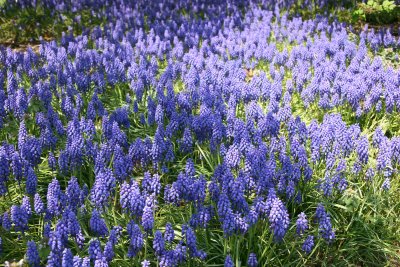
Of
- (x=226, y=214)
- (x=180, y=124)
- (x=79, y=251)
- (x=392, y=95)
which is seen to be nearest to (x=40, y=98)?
(x=180, y=124)

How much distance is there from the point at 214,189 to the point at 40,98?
3382 millimetres

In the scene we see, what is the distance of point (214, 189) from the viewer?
395 centimetres

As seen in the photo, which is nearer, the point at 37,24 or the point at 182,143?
the point at 182,143

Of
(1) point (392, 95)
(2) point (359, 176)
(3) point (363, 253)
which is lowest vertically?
(3) point (363, 253)

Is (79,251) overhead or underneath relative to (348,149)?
underneath

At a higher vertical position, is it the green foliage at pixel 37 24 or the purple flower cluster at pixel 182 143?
the purple flower cluster at pixel 182 143

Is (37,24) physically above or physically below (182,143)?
below

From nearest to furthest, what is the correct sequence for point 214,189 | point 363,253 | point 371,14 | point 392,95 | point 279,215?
point 279,215
point 214,189
point 363,253
point 392,95
point 371,14

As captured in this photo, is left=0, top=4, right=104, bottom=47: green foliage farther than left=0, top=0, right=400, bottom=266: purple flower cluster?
Yes

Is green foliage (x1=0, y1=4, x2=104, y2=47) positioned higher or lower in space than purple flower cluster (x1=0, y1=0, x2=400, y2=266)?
lower

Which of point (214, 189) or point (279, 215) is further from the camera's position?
point (214, 189)

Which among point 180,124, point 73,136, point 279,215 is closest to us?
point 279,215

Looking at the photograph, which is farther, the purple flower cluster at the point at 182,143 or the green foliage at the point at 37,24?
the green foliage at the point at 37,24

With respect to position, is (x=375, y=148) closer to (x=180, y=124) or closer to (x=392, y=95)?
(x=392, y=95)
